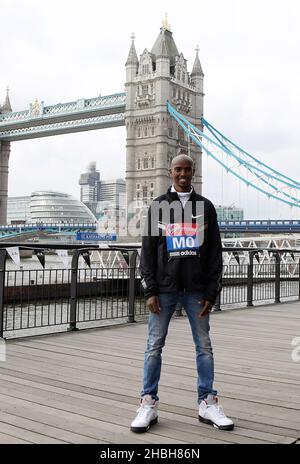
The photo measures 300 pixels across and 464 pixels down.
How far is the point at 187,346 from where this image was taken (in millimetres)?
5562

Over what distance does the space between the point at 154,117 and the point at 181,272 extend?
224 feet

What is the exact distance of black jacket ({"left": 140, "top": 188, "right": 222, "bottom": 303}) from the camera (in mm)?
3092

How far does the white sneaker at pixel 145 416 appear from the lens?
2912 mm

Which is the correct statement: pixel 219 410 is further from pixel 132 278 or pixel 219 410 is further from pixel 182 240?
pixel 132 278

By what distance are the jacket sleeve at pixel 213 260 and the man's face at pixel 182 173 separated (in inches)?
8.2

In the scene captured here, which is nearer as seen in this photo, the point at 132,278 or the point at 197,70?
the point at 132,278

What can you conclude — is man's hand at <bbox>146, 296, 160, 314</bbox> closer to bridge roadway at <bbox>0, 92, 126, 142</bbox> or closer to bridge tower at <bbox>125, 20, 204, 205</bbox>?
bridge tower at <bbox>125, 20, 204, 205</bbox>

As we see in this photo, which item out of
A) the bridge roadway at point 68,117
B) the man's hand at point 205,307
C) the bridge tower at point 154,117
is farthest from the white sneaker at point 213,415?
the bridge roadway at point 68,117

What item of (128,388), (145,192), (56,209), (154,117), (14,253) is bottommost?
(128,388)

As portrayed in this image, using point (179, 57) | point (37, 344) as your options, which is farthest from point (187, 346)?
point (179, 57)

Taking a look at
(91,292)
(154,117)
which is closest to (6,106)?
(154,117)

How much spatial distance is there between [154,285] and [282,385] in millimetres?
1602

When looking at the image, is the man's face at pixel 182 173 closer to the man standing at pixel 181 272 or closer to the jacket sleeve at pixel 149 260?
the man standing at pixel 181 272

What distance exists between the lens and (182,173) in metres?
3.16
